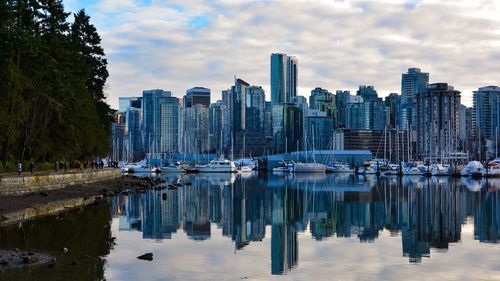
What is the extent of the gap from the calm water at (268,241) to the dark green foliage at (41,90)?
11349 millimetres

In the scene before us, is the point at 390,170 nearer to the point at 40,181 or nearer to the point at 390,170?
the point at 390,170

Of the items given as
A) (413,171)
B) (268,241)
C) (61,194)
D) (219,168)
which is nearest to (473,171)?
(413,171)

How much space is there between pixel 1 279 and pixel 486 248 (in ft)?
77.4

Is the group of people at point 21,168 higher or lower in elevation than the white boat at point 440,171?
higher

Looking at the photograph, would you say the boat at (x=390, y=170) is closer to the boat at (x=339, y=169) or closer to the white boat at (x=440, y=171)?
the white boat at (x=440, y=171)

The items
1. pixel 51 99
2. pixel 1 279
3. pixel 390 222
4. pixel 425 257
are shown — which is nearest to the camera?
pixel 1 279

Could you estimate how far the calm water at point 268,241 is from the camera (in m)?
27.4

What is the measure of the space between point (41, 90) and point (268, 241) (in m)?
35.9

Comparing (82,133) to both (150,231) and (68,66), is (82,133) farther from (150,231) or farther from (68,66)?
(150,231)

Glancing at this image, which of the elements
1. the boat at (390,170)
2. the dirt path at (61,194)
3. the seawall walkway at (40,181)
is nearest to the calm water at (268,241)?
the dirt path at (61,194)

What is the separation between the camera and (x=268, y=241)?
37.6 m

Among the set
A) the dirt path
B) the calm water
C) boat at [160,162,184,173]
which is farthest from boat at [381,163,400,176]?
the calm water

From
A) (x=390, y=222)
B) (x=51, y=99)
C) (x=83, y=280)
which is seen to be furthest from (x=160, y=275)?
(x=51, y=99)

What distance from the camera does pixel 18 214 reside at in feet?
142
